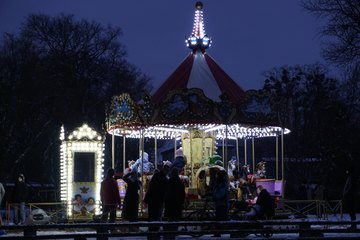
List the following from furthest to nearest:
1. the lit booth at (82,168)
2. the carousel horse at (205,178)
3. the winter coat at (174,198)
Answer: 1. the lit booth at (82,168)
2. the carousel horse at (205,178)
3. the winter coat at (174,198)

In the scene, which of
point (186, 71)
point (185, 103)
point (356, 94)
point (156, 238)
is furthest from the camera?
point (356, 94)

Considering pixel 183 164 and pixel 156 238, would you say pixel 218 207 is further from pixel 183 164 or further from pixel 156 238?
pixel 183 164

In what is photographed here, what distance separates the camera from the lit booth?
98.5 feet

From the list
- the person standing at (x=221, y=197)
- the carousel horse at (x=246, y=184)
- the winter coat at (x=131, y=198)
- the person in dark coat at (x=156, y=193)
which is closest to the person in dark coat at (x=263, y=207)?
the person standing at (x=221, y=197)

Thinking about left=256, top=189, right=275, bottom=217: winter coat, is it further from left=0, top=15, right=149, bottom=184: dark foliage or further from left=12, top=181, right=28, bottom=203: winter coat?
left=0, top=15, right=149, bottom=184: dark foliage

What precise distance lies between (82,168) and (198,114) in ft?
17.5

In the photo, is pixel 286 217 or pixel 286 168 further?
pixel 286 168

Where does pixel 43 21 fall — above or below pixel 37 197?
above

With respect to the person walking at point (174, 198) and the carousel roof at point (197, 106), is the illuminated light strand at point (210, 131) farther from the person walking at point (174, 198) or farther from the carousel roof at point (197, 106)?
the person walking at point (174, 198)

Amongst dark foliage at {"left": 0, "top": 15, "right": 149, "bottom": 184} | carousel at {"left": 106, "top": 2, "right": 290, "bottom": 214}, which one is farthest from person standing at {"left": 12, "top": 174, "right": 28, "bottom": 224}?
dark foliage at {"left": 0, "top": 15, "right": 149, "bottom": 184}

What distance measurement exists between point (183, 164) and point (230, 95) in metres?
2.73

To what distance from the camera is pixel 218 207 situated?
21.9m

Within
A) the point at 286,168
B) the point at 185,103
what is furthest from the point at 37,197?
the point at 185,103

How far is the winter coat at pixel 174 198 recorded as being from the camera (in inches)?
846
